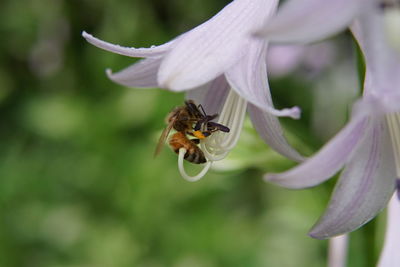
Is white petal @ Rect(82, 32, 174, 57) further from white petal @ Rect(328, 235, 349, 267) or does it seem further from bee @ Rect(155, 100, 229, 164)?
white petal @ Rect(328, 235, 349, 267)

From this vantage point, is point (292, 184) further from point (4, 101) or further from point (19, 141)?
point (4, 101)

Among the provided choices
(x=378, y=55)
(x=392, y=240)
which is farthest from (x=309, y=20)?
(x=392, y=240)

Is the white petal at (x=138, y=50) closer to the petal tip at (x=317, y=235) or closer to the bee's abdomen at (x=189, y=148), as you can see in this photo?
the bee's abdomen at (x=189, y=148)

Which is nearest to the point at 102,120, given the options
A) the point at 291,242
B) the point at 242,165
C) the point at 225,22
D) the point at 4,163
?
the point at 4,163

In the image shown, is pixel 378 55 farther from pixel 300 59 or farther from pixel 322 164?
pixel 300 59

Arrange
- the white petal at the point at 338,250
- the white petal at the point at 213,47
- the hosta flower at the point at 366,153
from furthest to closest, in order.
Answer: the white petal at the point at 338,250
the white petal at the point at 213,47
the hosta flower at the point at 366,153

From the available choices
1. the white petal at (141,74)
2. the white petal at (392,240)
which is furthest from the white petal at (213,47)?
the white petal at (392,240)
